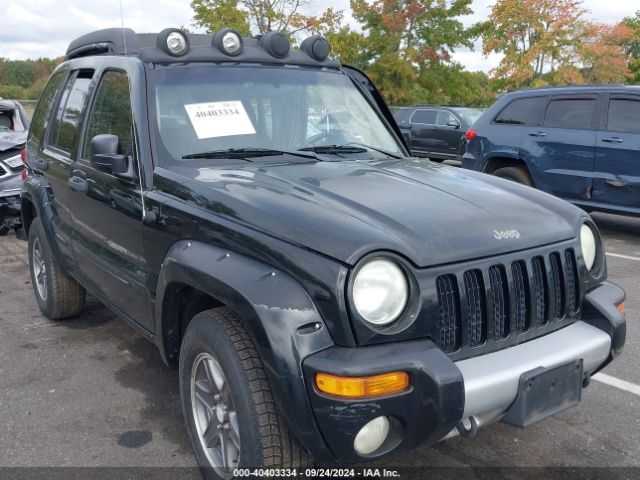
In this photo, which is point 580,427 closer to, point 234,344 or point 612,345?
point 612,345

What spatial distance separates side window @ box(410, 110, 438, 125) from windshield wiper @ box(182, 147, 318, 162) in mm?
12877

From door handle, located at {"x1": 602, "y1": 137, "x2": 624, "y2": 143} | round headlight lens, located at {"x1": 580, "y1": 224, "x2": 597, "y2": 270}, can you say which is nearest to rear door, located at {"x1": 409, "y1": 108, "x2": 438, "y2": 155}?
door handle, located at {"x1": 602, "y1": 137, "x2": 624, "y2": 143}

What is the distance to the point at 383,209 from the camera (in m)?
2.47

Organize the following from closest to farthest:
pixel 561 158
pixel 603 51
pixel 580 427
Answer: pixel 580 427, pixel 561 158, pixel 603 51

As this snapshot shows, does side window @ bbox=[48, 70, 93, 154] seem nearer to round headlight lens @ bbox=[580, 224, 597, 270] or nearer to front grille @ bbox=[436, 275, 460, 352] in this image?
front grille @ bbox=[436, 275, 460, 352]

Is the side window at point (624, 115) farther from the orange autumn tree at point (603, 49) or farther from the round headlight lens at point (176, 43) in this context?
the orange autumn tree at point (603, 49)

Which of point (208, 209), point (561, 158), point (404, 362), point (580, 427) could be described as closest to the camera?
point (404, 362)

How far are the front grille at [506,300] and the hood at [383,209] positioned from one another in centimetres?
7

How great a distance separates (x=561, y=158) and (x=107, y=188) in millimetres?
6099

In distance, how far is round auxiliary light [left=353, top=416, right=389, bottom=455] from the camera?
2064 mm

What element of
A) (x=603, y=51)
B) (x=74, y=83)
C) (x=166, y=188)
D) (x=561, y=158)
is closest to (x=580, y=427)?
(x=166, y=188)

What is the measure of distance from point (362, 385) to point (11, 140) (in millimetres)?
7277

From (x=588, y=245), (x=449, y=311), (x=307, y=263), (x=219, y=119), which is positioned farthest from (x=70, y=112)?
(x=588, y=245)

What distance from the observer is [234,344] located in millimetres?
2332
